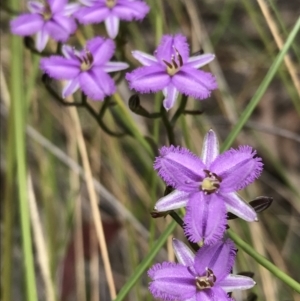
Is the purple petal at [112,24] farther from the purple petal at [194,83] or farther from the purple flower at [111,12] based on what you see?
the purple petal at [194,83]

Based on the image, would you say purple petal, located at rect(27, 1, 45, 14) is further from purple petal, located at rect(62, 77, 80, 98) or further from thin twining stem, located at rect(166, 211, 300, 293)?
thin twining stem, located at rect(166, 211, 300, 293)

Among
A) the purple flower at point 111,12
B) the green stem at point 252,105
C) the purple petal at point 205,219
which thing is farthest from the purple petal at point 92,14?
the purple petal at point 205,219

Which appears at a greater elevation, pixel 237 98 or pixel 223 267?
pixel 237 98

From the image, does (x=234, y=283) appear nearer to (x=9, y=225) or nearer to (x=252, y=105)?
(x=252, y=105)

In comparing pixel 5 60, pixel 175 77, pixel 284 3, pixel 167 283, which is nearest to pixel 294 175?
pixel 284 3

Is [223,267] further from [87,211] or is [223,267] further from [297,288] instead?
[87,211]

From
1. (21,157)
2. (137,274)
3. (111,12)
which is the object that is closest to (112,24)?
(111,12)

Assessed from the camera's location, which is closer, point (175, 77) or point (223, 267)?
point (223, 267)
